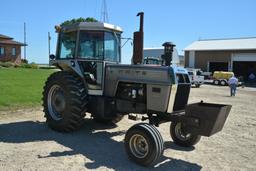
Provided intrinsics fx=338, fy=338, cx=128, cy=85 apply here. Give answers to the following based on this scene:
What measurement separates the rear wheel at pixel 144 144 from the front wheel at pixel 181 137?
162 cm

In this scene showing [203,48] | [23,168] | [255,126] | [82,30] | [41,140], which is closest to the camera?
[23,168]

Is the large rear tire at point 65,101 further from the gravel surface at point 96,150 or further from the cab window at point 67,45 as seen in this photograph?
the cab window at point 67,45

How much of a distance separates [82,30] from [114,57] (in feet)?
3.75

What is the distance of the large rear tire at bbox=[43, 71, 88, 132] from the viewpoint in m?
8.58

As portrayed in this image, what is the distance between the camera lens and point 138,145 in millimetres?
6809

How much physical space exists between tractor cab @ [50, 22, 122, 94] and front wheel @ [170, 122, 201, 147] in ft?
7.03

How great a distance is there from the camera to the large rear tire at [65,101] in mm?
8578

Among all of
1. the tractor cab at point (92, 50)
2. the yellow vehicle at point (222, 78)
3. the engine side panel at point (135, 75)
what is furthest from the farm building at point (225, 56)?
the engine side panel at point (135, 75)

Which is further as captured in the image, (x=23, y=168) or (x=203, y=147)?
(x=203, y=147)

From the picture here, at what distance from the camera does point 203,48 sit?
50.9 meters

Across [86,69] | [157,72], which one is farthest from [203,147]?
[86,69]

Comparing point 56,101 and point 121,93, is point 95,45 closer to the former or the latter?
point 121,93

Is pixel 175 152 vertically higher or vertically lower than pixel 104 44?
lower

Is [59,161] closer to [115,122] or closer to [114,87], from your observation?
[114,87]
